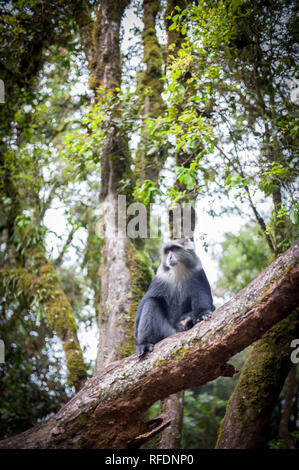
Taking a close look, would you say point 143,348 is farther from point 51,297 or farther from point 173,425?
point 51,297

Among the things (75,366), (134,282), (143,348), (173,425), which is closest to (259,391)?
A: (173,425)

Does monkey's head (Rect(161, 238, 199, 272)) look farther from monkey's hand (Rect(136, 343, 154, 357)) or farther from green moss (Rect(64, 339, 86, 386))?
green moss (Rect(64, 339, 86, 386))

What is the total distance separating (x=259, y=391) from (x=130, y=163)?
3.98m

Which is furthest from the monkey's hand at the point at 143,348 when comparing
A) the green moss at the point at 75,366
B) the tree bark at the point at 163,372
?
the green moss at the point at 75,366

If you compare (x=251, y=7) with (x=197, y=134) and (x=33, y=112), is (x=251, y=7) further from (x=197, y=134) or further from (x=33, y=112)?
(x=33, y=112)

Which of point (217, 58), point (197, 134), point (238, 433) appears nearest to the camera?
point (238, 433)

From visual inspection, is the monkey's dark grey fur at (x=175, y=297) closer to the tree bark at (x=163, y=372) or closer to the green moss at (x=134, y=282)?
the green moss at (x=134, y=282)

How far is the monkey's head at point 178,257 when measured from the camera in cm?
494

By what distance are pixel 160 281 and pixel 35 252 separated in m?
3.24

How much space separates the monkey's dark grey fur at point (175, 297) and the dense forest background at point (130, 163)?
1.18 ft

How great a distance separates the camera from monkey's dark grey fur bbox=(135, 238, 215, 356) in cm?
427

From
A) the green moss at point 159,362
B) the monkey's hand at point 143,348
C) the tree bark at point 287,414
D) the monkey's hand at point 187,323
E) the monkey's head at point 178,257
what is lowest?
the tree bark at point 287,414
